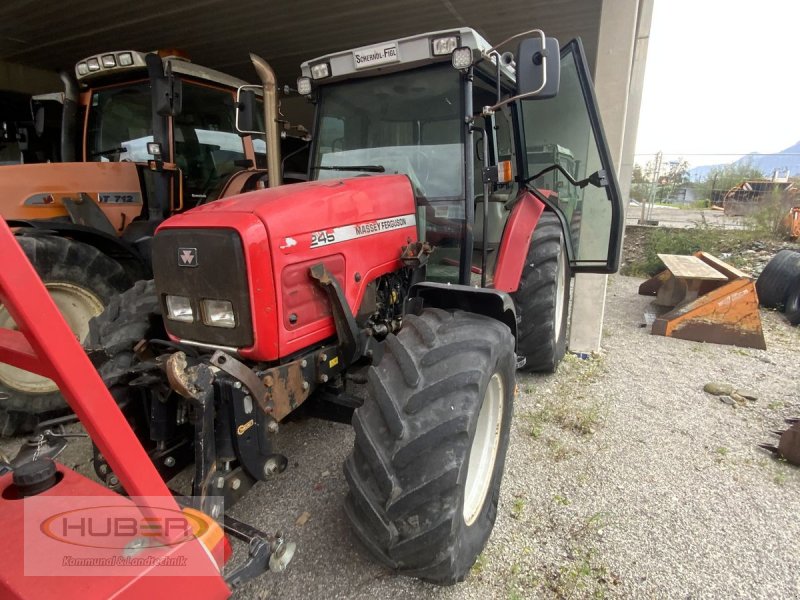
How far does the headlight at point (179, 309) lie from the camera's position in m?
1.94

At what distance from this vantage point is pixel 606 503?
92.4 inches

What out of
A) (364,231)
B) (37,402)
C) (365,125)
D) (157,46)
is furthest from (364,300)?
(157,46)

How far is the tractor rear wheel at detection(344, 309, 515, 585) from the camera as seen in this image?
1.56 metres

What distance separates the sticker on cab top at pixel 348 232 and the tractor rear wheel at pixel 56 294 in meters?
2.18

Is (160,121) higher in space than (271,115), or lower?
higher

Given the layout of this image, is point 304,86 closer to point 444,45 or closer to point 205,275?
point 444,45

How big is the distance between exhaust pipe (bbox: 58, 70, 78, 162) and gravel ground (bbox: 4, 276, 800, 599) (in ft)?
9.29

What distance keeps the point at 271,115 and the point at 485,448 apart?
1.98 m

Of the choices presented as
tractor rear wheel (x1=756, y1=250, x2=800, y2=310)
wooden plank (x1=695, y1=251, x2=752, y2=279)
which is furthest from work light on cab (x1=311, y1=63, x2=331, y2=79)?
tractor rear wheel (x1=756, y1=250, x2=800, y2=310)

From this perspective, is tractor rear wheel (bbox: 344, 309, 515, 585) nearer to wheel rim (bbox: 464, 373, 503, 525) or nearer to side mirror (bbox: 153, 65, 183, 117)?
wheel rim (bbox: 464, 373, 503, 525)

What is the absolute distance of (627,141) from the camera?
17.3 ft

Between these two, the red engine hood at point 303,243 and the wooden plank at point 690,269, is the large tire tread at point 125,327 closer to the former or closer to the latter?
the red engine hood at point 303,243

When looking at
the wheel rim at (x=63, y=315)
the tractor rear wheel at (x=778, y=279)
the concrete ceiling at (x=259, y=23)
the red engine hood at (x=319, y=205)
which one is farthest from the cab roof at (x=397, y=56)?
the tractor rear wheel at (x=778, y=279)

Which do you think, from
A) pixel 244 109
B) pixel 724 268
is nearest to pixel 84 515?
pixel 244 109
